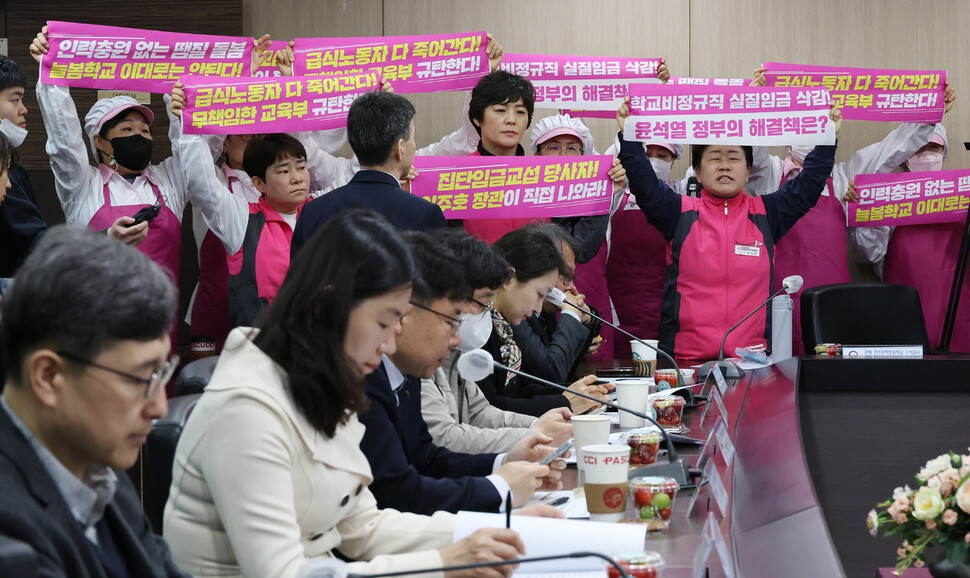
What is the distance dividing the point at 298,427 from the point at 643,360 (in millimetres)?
2039

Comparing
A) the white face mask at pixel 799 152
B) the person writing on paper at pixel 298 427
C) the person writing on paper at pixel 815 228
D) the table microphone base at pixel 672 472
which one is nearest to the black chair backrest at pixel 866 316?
the person writing on paper at pixel 815 228

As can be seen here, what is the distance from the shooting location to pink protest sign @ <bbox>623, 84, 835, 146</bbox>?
12.8ft

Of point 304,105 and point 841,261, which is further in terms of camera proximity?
point 841,261

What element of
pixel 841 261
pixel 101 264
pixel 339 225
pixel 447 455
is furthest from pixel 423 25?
pixel 101 264

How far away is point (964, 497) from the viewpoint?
148 cm

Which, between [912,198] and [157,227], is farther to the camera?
[912,198]

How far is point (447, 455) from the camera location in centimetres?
210

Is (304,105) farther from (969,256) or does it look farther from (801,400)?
(969,256)

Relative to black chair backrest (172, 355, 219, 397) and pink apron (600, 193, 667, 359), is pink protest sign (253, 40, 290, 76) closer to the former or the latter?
pink apron (600, 193, 667, 359)

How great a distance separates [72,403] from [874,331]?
3.57 meters

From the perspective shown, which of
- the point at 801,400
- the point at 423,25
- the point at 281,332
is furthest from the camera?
the point at 423,25

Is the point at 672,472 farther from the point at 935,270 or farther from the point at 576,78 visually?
the point at 935,270

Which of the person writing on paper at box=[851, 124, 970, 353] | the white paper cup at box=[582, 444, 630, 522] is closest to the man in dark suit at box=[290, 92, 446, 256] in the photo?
the white paper cup at box=[582, 444, 630, 522]

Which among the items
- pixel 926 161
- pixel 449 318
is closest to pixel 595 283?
pixel 926 161
